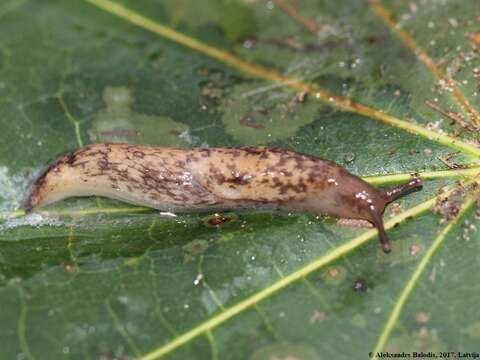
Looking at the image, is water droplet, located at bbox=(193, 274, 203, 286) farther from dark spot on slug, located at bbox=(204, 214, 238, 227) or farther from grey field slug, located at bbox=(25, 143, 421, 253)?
grey field slug, located at bbox=(25, 143, 421, 253)

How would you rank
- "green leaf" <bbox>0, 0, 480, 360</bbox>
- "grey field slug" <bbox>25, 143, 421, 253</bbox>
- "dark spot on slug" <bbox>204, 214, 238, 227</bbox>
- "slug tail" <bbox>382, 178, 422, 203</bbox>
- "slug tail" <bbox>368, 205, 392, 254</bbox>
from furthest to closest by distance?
1. "dark spot on slug" <bbox>204, 214, 238, 227</bbox>
2. "grey field slug" <bbox>25, 143, 421, 253</bbox>
3. "slug tail" <bbox>382, 178, 422, 203</bbox>
4. "slug tail" <bbox>368, 205, 392, 254</bbox>
5. "green leaf" <bbox>0, 0, 480, 360</bbox>

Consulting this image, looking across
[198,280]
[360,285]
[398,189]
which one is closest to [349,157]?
[398,189]

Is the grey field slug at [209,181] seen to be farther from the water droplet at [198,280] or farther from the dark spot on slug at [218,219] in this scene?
the water droplet at [198,280]

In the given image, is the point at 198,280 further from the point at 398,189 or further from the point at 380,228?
the point at 398,189

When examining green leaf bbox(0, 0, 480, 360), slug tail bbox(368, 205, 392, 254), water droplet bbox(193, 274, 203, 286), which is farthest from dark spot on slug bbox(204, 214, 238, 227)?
slug tail bbox(368, 205, 392, 254)

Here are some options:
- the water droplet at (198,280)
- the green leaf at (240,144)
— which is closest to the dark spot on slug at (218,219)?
the green leaf at (240,144)

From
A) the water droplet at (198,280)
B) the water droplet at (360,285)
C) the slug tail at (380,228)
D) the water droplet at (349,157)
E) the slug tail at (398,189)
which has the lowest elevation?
the water droplet at (198,280)
